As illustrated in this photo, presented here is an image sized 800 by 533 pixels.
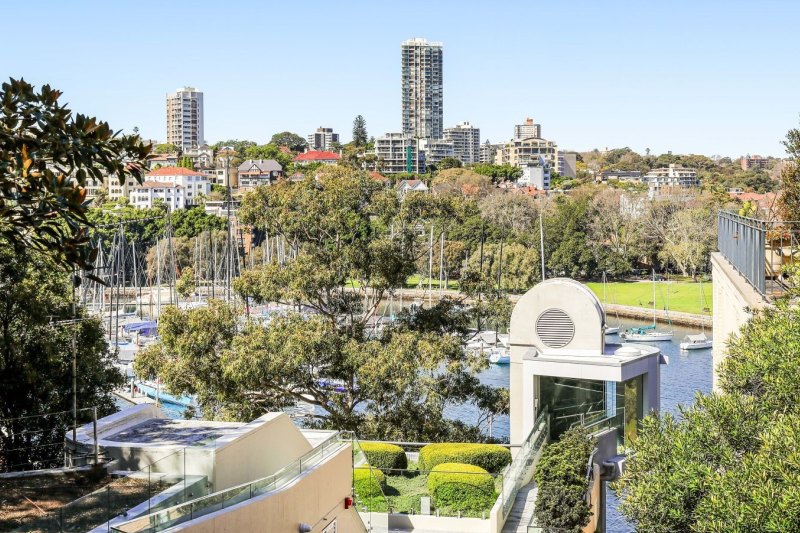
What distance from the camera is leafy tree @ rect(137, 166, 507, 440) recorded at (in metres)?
18.9

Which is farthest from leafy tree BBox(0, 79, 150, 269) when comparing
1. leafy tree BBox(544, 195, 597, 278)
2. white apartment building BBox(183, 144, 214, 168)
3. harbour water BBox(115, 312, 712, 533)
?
white apartment building BBox(183, 144, 214, 168)

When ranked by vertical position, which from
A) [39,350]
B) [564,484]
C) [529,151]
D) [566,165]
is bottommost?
[564,484]

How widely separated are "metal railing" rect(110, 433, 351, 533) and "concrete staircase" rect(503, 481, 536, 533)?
3665 mm

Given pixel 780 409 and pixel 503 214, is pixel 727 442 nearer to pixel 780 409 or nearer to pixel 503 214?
pixel 780 409

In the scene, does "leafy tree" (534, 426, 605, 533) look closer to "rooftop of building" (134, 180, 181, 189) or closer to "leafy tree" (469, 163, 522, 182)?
"rooftop of building" (134, 180, 181, 189)

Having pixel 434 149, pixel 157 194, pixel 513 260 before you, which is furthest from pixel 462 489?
pixel 434 149

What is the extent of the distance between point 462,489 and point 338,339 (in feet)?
21.0

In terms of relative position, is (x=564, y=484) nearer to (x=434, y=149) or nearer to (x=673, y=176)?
(x=673, y=176)

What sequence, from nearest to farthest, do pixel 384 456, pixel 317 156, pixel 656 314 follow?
pixel 384 456
pixel 656 314
pixel 317 156

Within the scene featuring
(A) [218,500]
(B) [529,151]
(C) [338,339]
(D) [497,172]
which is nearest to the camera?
(A) [218,500]

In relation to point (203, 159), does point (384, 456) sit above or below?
below

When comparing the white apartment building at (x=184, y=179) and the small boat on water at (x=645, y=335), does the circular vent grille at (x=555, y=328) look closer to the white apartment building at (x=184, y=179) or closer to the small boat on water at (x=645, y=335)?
the small boat on water at (x=645, y=335)

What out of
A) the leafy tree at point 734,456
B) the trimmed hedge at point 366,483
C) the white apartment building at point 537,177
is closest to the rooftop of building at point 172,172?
the white apartment building at point 537,177

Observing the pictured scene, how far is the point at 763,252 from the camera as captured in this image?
11906 mm
